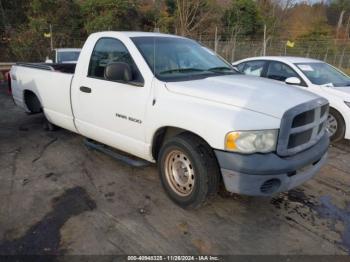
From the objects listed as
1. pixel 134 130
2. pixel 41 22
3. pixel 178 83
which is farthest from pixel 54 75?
pixel 41 22

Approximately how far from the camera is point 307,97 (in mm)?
3443

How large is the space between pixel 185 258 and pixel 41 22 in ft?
69.3

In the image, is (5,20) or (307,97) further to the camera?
(5,20)

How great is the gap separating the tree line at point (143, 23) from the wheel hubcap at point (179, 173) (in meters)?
14.8

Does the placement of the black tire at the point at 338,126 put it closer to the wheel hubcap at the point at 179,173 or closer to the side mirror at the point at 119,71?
the wheel hubcap at the point at 179,173

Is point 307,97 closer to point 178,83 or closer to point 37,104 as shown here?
point 178,83

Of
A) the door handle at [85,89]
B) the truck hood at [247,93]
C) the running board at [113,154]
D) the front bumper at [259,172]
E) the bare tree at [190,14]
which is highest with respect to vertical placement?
the bare tree at [190,14]

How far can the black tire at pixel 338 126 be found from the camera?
597cm

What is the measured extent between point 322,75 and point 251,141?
4697 millimetres

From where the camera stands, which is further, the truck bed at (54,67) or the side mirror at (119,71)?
the truck bed at (54,67)

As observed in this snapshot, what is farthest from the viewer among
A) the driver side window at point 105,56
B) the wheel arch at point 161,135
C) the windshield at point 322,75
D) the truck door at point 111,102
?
the windshield at point 322,75

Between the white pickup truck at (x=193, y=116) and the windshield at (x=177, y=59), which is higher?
the windshield at (x=177, y=59)

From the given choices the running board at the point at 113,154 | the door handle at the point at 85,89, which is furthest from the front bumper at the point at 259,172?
the door handle at the point at 85,89

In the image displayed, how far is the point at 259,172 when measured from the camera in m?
2.94
